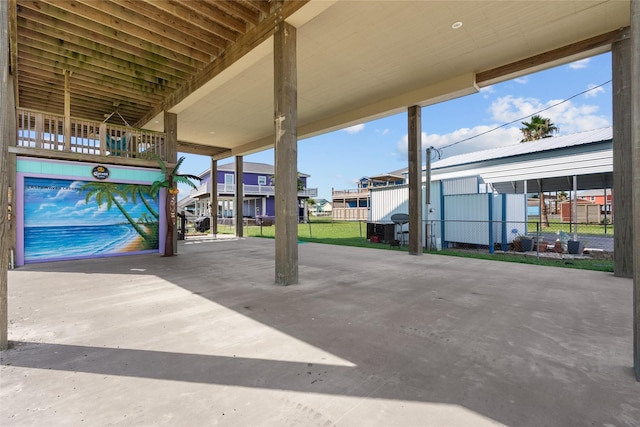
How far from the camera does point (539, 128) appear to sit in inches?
1094

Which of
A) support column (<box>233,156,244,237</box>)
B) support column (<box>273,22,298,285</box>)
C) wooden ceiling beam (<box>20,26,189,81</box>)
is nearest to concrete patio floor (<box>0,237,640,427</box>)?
support column (<box>273,22,298,285</box>)

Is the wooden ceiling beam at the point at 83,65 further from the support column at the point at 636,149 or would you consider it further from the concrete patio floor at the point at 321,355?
the support column at the point at 636,149

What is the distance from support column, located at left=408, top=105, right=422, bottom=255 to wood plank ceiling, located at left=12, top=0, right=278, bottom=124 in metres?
5.26

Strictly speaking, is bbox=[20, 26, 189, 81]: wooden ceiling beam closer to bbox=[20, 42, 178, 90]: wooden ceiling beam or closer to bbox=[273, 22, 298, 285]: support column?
bbox=[20, 42, 178, 90]: wooden ceiling beam

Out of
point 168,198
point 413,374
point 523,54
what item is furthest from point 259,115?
point 413,374

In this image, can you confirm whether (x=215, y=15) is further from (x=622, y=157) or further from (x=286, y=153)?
(x=622, y=157)

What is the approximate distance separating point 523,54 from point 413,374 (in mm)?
7829

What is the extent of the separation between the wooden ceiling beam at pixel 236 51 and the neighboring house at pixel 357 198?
22.5 metres

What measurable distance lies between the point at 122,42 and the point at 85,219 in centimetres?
508

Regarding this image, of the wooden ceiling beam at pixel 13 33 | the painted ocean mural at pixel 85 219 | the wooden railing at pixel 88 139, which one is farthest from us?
the wooden railing at pixel 88 139

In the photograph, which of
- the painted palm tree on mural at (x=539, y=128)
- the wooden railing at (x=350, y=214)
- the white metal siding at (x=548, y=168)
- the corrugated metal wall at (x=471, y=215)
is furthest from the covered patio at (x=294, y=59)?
the painted palm tree on mural at (x=539, y=128)

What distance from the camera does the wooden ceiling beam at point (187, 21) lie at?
559 centimetres

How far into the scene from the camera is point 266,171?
33844 millimetres

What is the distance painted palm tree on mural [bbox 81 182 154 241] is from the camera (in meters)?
8.62
